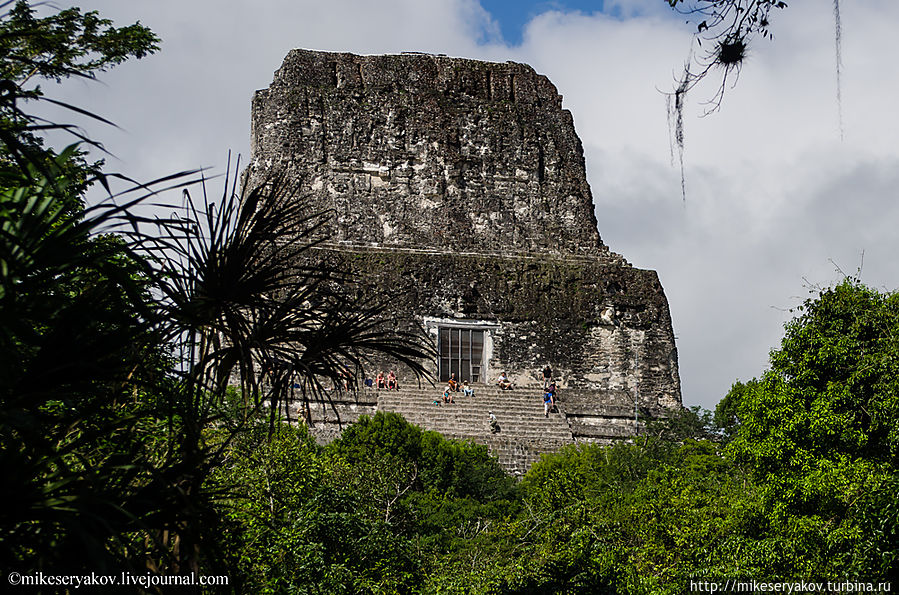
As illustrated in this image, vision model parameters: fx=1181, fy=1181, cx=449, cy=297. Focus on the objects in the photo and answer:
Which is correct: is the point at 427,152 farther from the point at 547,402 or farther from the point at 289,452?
the point at 289,452

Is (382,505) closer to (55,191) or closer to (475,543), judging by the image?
(475,543)

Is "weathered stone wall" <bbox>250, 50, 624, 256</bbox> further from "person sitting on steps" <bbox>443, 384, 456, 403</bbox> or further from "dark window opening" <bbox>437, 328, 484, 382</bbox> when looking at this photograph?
"person sitting on steps" <bbox>443, 384, 456, 403</bbox>

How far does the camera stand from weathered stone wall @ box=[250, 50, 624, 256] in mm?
26969

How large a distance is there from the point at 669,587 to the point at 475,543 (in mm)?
2447

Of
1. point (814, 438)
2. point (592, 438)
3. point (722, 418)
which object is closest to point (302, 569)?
point (814, 438)

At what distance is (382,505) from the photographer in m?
14.1

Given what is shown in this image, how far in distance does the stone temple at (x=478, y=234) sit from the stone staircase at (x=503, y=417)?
38mm

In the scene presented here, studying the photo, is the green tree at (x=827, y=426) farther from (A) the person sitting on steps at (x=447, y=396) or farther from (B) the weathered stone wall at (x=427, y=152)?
(B) the weathered stone wall at (x=427, y=152)

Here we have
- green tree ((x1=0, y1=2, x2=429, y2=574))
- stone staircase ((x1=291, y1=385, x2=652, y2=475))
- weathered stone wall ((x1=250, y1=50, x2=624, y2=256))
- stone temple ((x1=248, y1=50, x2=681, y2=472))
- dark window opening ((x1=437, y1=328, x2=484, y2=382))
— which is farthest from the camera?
weathered stone wall ((x1=250, y1=50, x2=624, y2=256))

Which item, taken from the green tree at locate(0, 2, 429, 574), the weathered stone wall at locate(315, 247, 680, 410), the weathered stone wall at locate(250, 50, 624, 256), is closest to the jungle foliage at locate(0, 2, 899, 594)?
the green tree at locate(0, 2, 429, 574)

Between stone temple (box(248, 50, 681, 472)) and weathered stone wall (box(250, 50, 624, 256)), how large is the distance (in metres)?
0.04

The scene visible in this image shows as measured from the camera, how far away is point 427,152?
91.2 ft

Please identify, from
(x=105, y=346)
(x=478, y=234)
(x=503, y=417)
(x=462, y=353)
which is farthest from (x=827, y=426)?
(x=478, y=234)

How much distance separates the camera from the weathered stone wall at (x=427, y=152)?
26969mm
